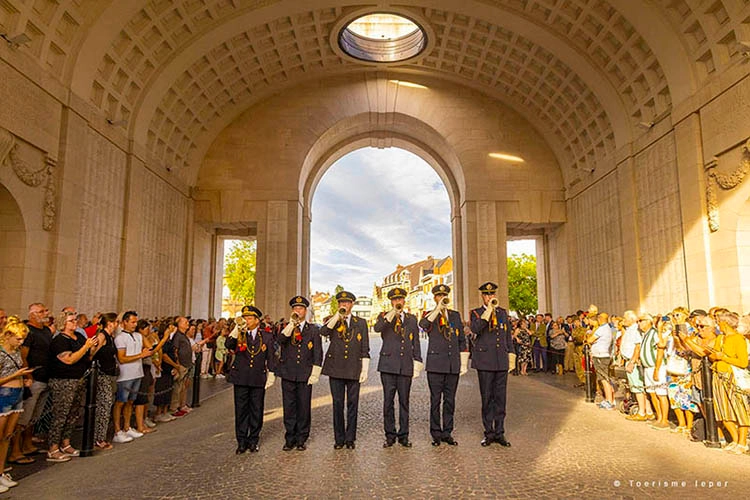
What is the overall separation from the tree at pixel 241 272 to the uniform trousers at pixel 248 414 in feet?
115

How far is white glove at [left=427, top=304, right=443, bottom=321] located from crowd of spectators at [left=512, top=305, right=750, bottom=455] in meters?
3.76

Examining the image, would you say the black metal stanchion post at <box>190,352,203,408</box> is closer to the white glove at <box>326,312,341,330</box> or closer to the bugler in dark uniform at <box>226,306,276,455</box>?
the bugler in dark uniform at <box>226,306,276,455</box>

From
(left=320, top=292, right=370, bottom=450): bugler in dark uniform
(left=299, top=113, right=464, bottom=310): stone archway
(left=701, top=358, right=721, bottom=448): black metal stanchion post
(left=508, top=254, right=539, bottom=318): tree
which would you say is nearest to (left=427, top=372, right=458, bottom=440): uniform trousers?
(left=320, top=292, right=370, bottom=450): bugler in dark uniform

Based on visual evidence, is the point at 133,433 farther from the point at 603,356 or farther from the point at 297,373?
the point at 603,356

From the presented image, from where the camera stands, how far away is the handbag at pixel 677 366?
795 centimetres

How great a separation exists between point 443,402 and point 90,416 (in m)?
4.86

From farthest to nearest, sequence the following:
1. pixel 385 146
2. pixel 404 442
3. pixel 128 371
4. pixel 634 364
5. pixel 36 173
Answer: pixel 385 146 → pixel 36 173 → pixel 634 364 → pixel 128 371 → pixel 404 442

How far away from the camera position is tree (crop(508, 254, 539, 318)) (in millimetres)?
52344

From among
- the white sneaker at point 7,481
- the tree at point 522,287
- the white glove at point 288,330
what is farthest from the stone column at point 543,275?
the tree at point 522,287

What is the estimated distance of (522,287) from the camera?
52.7 meters

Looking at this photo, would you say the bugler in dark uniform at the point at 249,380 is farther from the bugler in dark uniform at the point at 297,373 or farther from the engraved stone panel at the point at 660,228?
the engraved stone panel at the point at 660,228

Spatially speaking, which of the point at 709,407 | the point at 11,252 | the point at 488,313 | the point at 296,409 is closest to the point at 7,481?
the point at 296,409

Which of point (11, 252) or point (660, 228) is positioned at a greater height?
point (660, 228)

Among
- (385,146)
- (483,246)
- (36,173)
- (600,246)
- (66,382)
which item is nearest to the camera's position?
(66,382)
